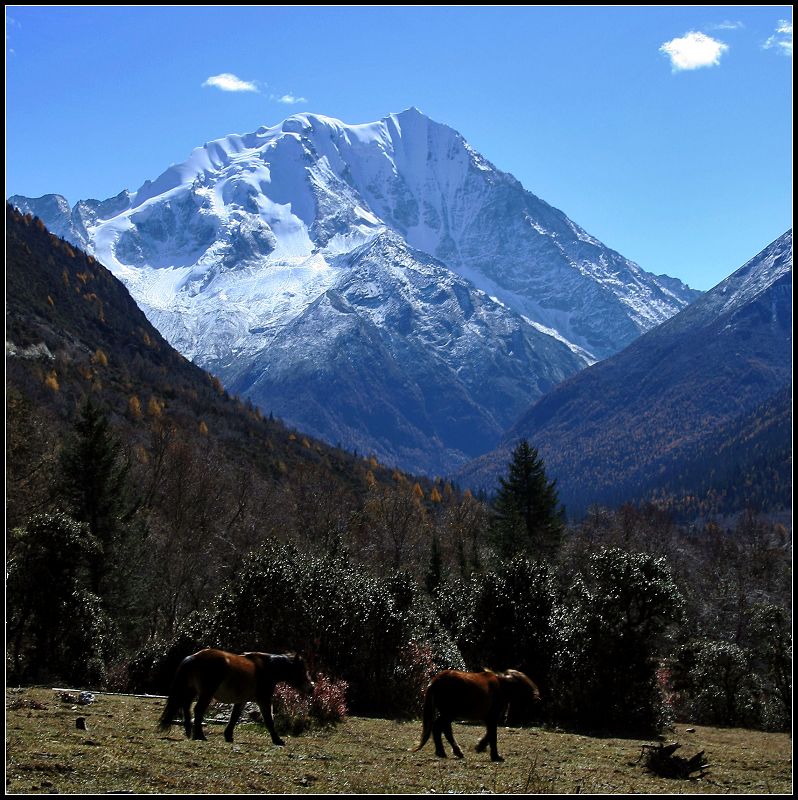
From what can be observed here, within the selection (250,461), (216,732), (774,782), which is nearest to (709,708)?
(774,782)

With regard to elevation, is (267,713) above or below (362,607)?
below

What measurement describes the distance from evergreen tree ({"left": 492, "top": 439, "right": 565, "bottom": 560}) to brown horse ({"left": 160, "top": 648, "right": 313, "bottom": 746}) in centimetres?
5032

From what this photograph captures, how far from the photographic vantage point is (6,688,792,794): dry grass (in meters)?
12.8

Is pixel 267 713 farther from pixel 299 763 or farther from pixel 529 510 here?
pixel 529 510

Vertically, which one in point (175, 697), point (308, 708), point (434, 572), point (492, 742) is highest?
point (175, 697)

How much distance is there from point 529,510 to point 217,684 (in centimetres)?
5604

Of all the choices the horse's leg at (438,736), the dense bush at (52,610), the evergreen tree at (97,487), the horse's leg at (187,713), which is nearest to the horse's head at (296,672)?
the horse's leg at (187,713)

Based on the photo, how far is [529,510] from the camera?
70.7 meters

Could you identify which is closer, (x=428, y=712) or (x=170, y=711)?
(x=170, y=711)

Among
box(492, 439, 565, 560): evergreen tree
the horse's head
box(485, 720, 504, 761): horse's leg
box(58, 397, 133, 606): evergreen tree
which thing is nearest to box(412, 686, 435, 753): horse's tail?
box(485, 720, 504, 761): horse's leg

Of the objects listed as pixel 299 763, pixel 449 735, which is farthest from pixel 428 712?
pixel 299 763

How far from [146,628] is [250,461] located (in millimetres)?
109970

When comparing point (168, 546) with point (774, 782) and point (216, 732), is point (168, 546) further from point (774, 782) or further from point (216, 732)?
point (774, 782)

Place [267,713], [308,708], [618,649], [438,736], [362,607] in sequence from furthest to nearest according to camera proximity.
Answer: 1. [362,607]
2. [618,649]
3. [308,708]
4. [267,713]
5. [438,736]
